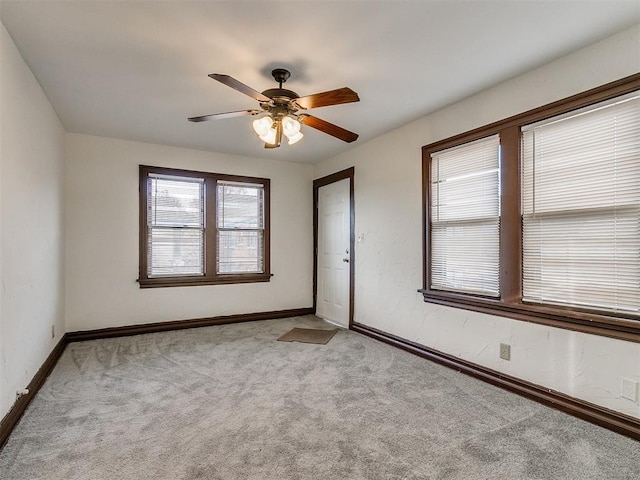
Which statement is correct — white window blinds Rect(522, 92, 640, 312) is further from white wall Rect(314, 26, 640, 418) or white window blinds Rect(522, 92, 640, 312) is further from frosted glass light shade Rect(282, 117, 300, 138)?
frosted glass light shade Rect(282, 117, 300, 138)

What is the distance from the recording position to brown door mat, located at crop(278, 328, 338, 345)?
391 centimetres

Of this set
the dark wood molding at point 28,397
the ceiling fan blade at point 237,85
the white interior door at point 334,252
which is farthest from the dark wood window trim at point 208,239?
the ceiling fan blade at point 237,85

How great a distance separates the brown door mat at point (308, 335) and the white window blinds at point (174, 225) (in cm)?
154

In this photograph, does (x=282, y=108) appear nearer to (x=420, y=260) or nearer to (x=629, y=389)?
(x=420, y=260)

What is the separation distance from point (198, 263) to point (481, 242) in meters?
3.55

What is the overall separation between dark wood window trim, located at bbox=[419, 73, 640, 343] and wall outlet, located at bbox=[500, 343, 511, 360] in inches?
9.5

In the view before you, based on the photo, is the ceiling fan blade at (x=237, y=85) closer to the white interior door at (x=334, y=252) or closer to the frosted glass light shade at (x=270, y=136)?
the frosted glass light shade at (x=270, y=136)

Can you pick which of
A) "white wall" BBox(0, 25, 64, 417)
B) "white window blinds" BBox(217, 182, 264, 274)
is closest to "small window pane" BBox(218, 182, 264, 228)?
"white window blinds" BBox(217, 182, 264, 274)

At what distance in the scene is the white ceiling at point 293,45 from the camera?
186 centimetres

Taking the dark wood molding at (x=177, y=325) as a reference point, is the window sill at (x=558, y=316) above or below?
above

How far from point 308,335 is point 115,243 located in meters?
2.65

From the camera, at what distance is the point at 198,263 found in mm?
4617

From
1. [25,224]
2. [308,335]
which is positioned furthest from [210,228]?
[25,224]

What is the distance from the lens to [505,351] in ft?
8.64
